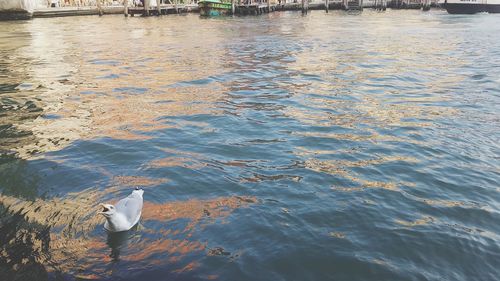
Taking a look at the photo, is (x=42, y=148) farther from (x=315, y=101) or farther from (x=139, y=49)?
(x=139, y=49)

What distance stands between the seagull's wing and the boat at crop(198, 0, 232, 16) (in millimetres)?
54460

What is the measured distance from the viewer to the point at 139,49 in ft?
81.8

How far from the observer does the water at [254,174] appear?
4.88m

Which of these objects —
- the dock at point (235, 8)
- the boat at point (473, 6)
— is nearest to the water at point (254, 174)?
the dock at point (235, 8)

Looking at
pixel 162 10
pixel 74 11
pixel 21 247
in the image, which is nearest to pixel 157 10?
pixel 162 10

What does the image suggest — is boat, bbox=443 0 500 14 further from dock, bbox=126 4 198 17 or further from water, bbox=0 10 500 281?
water, bbox=0 10 500 281

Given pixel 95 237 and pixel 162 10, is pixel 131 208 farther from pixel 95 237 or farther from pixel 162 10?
pixel 162 10

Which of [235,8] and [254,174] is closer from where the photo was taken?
[254,174]

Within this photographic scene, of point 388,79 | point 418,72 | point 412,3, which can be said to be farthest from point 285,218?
point 412,3

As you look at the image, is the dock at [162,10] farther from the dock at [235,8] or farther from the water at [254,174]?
the water at [254,174]

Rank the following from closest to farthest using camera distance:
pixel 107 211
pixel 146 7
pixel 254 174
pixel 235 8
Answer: pixel 107 211 < pixel 254 174 < pixel 146 7 < pixel 235 8

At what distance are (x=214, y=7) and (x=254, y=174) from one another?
5387 cm

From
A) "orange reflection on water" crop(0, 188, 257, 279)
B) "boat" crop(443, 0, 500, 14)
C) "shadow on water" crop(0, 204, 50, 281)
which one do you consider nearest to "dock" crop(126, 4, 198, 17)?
"boat" crop(443, 0, 500, 14)

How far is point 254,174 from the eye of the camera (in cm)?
728
